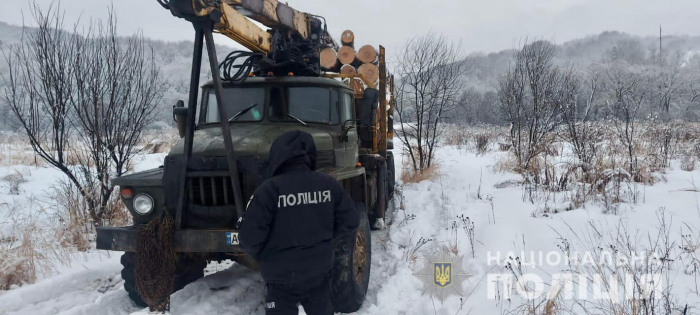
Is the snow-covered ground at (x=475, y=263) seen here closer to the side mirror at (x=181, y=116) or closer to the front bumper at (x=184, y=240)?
the front bumper at (x=184, y=240)

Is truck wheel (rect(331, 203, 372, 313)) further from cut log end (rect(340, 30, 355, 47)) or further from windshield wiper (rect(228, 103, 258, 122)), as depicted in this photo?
cut log end (rect(340, 30, 355, 47))

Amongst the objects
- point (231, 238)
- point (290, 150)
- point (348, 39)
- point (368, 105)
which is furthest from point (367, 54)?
point (290, 150)

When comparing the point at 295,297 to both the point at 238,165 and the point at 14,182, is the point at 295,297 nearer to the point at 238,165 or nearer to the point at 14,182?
the point at 238,165

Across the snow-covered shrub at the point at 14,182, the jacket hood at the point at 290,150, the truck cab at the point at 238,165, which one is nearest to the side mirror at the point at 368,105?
the truck cab at the point at 238,165

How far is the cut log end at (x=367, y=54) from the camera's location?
7.61 meters

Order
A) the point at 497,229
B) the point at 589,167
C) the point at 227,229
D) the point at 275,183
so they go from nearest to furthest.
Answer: the point at 275,183, the point at 227,229, the point at 497,229, the point at 589,167

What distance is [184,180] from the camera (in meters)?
3.45

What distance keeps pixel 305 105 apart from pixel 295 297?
2.63 meters

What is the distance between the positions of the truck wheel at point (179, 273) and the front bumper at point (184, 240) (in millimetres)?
288

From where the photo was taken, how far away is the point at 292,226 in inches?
98.2

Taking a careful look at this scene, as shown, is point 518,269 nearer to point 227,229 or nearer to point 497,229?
point 497,229

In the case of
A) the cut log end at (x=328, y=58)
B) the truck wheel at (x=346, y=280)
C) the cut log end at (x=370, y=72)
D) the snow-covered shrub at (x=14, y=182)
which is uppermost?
the cut log end at (x=328, y=58)

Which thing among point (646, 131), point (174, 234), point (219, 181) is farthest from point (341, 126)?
point (646, 131)

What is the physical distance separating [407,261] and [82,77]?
5010mm
